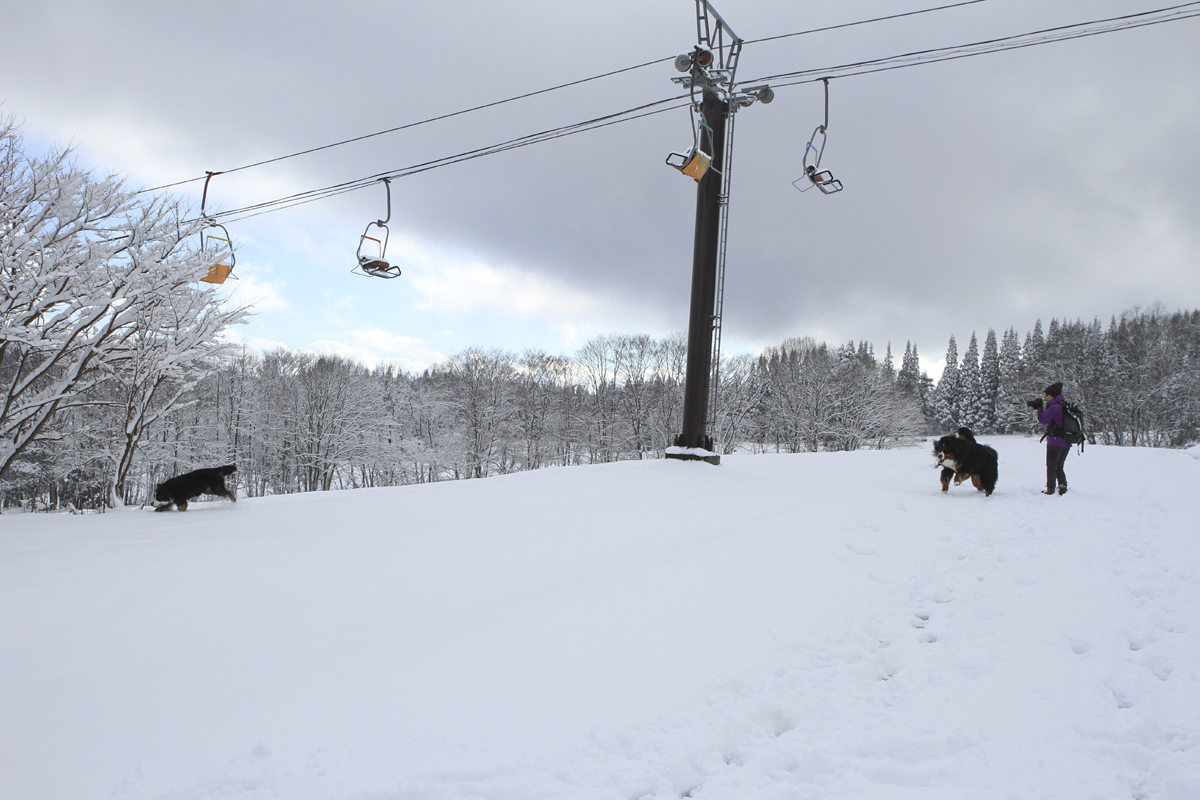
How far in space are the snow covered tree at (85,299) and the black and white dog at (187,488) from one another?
7.77 feet

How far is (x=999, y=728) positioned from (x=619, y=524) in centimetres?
404

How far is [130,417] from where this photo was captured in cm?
926

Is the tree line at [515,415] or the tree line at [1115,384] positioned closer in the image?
the tree line at [515,415]

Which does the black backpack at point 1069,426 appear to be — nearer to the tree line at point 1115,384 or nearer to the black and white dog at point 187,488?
the black and white dog at point 187,488

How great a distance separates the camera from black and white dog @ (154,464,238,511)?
7461 millimetres

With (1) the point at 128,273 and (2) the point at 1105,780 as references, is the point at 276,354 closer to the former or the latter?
(1) the point at 128,273

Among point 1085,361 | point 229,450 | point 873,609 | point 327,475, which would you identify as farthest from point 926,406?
point 873,609

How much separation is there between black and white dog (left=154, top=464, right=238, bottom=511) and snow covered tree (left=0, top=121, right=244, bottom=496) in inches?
93.2

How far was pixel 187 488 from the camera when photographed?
759 cm

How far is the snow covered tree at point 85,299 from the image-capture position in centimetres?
827

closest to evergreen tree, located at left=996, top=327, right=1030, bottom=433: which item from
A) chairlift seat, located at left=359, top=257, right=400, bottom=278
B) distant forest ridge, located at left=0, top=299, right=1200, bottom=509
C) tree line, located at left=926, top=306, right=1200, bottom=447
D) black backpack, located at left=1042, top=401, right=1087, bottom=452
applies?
tree line, located at left=926, top=306, right=1200, bottom=447

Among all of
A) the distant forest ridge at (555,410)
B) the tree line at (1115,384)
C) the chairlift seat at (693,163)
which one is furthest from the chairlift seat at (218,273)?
the tree line at (1115,384)

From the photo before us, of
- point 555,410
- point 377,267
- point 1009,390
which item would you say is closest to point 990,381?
point 1009,390

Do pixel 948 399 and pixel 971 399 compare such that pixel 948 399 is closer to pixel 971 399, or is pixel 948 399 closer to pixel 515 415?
pixel 971 399
